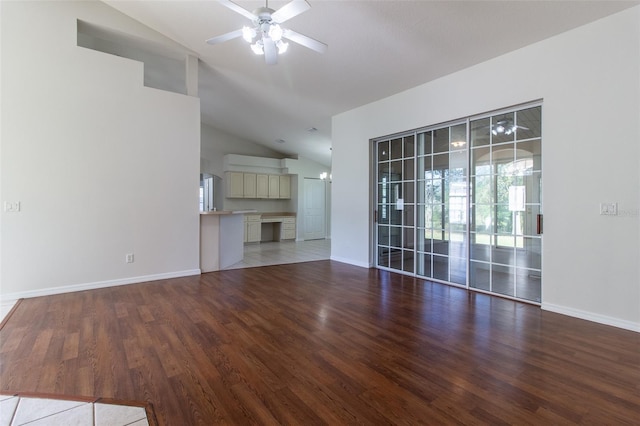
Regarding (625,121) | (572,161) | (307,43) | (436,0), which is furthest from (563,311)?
(307,43)

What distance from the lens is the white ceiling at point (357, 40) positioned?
305 cm

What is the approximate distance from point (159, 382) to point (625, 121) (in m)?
4.49

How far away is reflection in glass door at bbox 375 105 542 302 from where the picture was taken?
142 inches

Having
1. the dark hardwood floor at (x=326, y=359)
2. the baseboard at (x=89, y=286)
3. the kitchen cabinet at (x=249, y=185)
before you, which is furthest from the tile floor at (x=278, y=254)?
the dark hardwood floor at (x=326, y=359)

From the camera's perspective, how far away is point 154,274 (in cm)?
465

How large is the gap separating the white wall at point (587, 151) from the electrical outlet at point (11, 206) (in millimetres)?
5962

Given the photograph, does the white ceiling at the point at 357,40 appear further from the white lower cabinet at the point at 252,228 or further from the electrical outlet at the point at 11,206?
the white lower cabinet at the point at 252,228

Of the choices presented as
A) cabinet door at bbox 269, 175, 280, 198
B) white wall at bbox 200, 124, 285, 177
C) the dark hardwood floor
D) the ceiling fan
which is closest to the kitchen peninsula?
the dark hardwood floor

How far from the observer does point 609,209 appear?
9.66 feet

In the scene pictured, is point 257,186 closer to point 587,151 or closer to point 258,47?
point 258,47

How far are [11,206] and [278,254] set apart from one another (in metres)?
4.68

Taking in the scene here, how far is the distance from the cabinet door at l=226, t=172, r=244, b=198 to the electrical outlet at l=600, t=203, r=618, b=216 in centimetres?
810

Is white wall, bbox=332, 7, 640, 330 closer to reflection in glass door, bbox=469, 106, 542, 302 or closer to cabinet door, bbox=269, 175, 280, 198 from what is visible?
reflection in glass door, bbox=469, 106, 542, 302

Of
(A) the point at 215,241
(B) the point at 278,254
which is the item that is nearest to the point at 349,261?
(B) the point at 278,254
